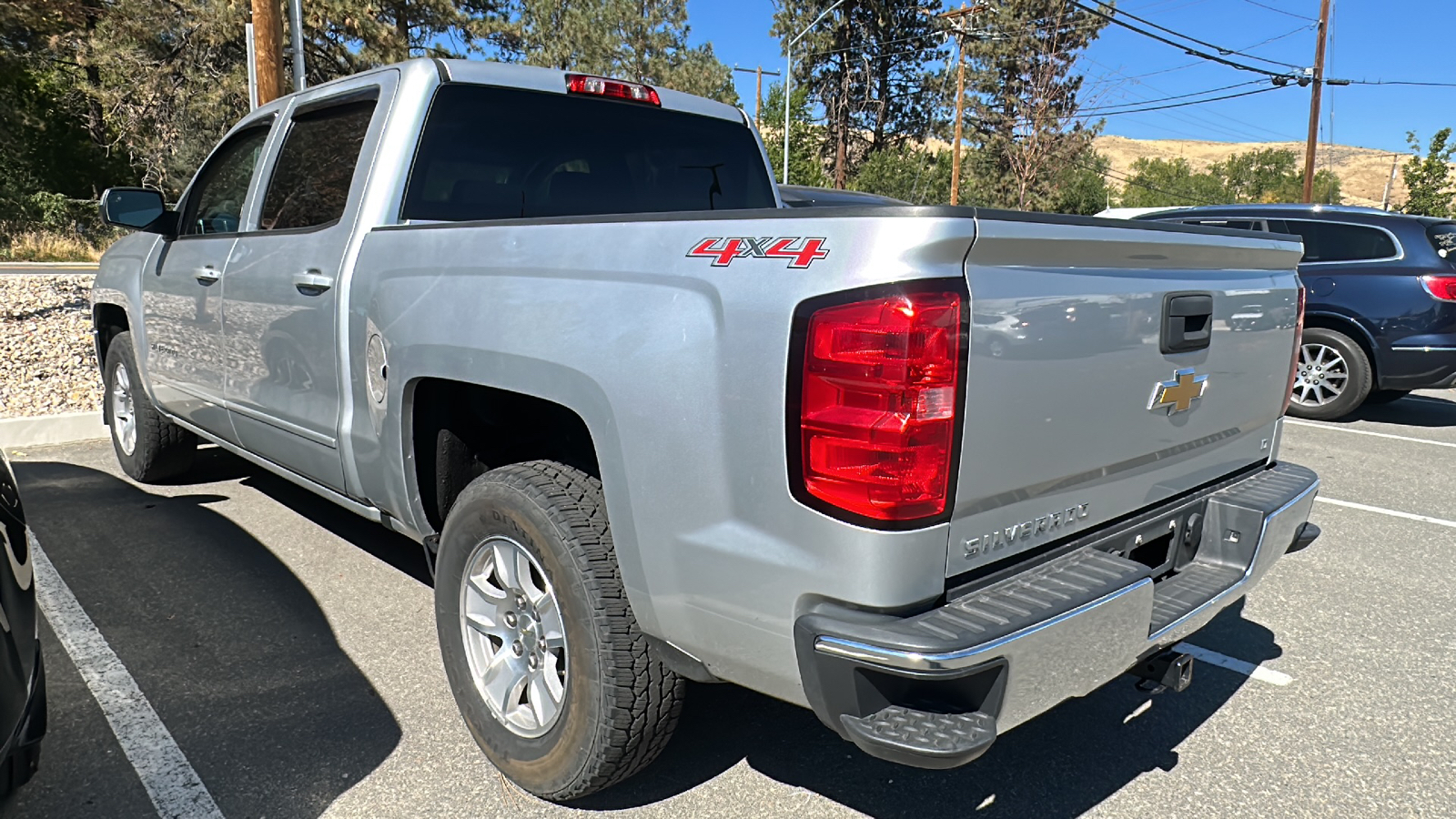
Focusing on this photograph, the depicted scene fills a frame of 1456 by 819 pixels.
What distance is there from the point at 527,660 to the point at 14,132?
3663 cm

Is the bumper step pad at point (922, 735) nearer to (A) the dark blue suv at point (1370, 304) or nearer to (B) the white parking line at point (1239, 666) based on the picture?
(B) the white parking line at point (1239, 666)

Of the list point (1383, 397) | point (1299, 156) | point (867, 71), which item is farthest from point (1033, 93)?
point (1299, 156)

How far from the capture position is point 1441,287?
7914 millimetres

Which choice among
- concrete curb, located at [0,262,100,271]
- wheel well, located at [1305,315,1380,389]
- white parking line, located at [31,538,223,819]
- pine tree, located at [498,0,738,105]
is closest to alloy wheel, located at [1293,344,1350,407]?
wheel well, located at [1305,315,1380,389]

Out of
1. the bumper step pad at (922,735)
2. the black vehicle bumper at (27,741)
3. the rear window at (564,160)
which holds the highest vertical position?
the rear window at (564,160)

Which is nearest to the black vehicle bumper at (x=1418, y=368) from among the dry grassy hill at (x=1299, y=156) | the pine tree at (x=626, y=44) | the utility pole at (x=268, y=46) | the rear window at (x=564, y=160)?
the rear window at (x=564, y=160)

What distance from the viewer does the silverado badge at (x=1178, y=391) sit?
7.75 ft

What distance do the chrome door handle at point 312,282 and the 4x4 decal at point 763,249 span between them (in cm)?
170

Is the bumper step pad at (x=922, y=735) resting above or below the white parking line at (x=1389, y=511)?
above

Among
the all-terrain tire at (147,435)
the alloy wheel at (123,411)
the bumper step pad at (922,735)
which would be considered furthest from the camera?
the alloy wheel at (123,411)

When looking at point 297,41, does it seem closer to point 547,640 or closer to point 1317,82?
point 547,640

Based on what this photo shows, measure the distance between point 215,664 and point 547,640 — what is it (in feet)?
5.12

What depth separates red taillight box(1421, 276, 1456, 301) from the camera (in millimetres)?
7887

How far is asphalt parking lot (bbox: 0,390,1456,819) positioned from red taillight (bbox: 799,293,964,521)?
1.16 m
